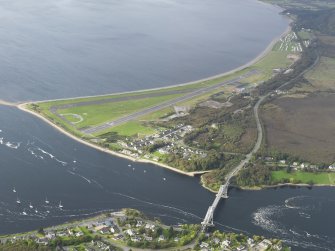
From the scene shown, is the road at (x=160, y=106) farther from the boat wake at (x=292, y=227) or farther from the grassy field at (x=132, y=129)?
the boat wake at (x=292, y=227)

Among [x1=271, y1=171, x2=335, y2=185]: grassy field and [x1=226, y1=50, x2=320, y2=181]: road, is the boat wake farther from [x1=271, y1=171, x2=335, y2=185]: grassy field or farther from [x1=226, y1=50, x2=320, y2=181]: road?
[x1=226, y1=50, x2=320, y2=181]: road

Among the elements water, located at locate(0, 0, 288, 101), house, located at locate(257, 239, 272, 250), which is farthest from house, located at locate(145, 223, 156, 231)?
water, located at locate(0, 0, 288, 101)

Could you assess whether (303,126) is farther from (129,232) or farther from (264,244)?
(129,232)

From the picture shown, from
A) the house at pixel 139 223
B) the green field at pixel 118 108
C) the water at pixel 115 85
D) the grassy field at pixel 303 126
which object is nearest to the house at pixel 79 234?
the water at pixel 115 85

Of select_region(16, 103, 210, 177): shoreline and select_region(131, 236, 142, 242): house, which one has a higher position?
select_region(16, 103, 210, 177): shoreline

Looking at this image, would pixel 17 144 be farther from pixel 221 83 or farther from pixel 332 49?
pixel 332 49
